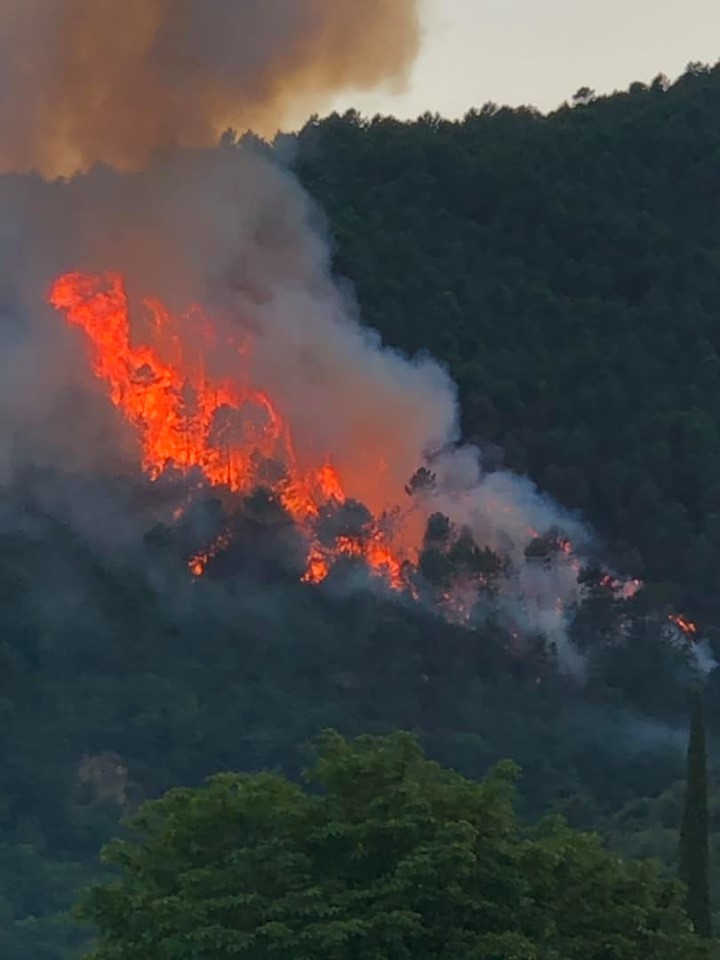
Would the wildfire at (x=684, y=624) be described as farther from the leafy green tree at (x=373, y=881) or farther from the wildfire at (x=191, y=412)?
the leafy green tree at (x=373, y=881)

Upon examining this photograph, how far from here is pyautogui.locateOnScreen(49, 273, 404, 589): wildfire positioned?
96062 millimetres

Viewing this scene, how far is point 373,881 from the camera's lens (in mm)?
25484

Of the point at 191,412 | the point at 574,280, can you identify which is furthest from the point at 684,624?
the point at 574,280

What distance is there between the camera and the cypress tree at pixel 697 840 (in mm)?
32281

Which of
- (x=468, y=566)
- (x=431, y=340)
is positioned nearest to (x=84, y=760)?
(x=468, y=566)

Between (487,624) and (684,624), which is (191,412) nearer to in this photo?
(487,624)

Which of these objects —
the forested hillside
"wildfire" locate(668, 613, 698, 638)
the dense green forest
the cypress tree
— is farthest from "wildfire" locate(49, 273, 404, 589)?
the cypress tree

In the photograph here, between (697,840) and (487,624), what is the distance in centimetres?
5938

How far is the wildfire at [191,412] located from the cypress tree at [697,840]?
60537 mm

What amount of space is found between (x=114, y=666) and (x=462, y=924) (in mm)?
62852

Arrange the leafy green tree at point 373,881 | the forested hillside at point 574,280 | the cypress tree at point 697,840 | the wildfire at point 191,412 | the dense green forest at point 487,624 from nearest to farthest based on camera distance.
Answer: the leafy green tree at point 373,881 → the cypress tree at point 697,840 → the dense green forest at point 487,624 → the wildfire at point 191,412 → the forested hillside at point 574,280

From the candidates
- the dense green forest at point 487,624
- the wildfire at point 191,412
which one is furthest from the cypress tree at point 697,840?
the wildfire at point 191,412

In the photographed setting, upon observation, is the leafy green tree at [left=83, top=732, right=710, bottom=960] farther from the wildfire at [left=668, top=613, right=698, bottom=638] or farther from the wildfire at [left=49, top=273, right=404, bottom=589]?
the wildfire at [left=49, top=273, right=404, bottom=589]

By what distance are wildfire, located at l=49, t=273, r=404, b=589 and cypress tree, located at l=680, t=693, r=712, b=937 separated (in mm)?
60537
